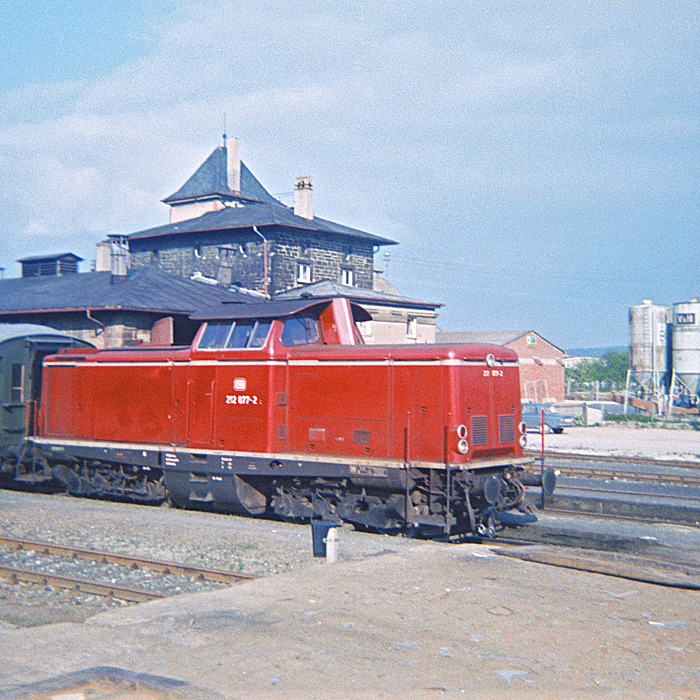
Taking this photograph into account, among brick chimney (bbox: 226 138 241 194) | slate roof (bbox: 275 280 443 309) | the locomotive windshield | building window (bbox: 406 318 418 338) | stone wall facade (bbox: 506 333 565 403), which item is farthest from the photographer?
stone wall facade (bbox: 506 333 565 403)

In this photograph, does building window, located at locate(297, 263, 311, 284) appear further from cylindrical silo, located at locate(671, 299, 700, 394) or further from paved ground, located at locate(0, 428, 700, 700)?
paved ground, located at locate(0, 428, 700, 700)

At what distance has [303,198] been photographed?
45.6 metres

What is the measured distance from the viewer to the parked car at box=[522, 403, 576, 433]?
32.0 m

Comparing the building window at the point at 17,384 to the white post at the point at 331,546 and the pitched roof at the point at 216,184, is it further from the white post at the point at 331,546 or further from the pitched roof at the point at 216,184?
the pitched roof at the point at 216,184

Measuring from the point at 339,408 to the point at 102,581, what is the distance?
4215 mm

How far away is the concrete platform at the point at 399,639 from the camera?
5531mm

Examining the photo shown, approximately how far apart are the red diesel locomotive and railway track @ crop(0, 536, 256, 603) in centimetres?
284

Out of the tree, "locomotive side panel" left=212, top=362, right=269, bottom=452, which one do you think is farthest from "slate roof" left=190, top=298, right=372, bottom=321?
the tree

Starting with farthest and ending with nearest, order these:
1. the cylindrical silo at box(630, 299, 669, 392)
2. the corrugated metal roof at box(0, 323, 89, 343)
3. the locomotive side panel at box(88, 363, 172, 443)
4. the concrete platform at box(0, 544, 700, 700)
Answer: the cylindrical silo at box(630, 299, 669, 392)
the corrugated metal roof at box(0, 323, 89, 343)
the locomotive side panel at box(88, 363, 172, 443)
the concrete platform at box(0, 544, 700, 700)

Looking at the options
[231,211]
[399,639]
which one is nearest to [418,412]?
[399,639]

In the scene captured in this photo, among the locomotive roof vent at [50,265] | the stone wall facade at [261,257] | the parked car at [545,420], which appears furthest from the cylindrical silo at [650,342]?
the locomotive roof vent at [50,265]

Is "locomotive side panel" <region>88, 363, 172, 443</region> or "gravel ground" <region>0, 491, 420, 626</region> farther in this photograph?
"locomotive side panel" <region>88, 363, 172, 443</region>

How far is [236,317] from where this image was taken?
1240 cm

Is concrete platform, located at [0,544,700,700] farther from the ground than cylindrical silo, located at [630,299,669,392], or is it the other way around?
cylindrical silo, located at [630,299,669,392]
